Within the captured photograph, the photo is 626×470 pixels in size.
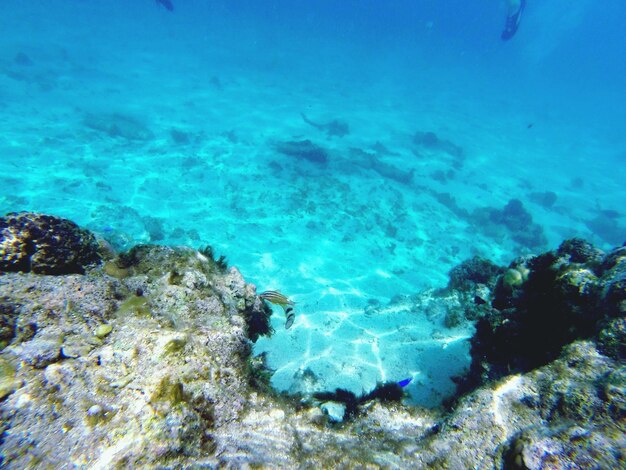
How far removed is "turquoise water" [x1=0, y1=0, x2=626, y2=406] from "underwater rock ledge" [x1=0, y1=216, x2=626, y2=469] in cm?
308

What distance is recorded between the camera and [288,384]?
5.98 meters

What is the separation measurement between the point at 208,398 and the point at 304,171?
51.5 ft

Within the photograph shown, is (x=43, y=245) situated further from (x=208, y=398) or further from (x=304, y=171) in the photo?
(x=304, y=171)

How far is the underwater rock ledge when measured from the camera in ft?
6.36

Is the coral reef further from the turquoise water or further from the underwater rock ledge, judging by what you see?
the turquoise water

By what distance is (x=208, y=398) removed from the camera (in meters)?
2.35

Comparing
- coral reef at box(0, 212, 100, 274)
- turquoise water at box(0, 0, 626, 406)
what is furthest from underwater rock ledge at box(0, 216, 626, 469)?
turquoise water at box(0, 0, 626, 406)

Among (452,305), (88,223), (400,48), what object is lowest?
(88,223)

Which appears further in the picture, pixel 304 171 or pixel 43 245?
pixel 304 171

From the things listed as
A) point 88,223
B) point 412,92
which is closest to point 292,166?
point 88,223

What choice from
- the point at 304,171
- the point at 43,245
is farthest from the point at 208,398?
the point at 304,171

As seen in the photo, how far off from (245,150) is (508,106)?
55.0m

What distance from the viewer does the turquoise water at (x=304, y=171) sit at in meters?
8.03

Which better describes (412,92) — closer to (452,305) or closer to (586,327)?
(452,305)
